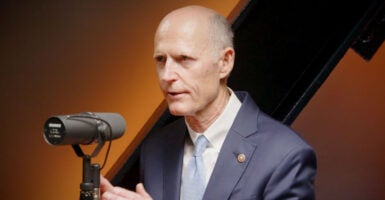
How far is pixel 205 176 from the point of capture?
1.57 metres

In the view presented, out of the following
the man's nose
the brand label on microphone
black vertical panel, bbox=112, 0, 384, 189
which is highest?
black vertical panel, bbox=112, 0, 384, 189

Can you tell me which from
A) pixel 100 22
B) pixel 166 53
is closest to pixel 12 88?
pixel 100 22

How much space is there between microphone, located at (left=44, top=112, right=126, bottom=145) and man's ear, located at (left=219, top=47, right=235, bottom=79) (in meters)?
0.44

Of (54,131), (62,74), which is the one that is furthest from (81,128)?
(62,74)

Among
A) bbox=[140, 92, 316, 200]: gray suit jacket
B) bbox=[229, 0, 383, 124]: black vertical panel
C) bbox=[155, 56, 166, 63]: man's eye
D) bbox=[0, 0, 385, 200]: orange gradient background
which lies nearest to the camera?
bbox=[140, 92, 316, 200]: gray suit jacket

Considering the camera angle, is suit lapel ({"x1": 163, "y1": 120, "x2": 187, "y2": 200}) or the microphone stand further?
suit lapel ({"x1": 163, "y1": 120, "x2": 187, "y2": 200})

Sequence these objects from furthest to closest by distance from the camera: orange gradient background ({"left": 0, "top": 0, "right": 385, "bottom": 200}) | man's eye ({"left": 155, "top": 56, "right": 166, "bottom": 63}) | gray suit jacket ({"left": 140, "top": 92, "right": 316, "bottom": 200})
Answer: orange gradient background ({"left": 0, "top": 0, "right": 385, "bottom": 200})
man's eye ({"left": 155, "top": 56, "right": 166, "bottom": 63})
gray suit jacket ({"left": 140, "top": 92, "right": 316, "bottom": 200})

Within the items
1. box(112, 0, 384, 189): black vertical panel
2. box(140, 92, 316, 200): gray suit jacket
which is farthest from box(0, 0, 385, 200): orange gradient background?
box(140, 92, 316, 200): gray suit jacket

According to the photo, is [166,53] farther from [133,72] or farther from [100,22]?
[100,22]

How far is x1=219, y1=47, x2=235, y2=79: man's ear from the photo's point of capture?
1.60 meters

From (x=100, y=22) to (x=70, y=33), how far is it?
6.9 inches

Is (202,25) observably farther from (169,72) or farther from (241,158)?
(241,158)

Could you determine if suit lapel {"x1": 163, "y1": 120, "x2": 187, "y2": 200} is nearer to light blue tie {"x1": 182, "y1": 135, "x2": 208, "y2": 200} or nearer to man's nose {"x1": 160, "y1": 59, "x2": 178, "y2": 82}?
light blue tie {"x1": 182, "y1": 135, "x2": 208, "y2": 200}

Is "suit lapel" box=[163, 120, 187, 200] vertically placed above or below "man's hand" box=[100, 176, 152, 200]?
above
